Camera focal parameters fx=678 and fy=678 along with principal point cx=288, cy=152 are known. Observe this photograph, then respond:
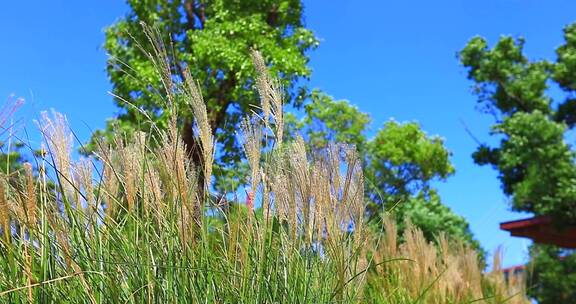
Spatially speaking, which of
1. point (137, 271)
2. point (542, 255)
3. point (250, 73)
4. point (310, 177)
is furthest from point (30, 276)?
point (542, 255)

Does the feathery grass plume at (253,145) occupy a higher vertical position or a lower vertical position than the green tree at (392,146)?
lower

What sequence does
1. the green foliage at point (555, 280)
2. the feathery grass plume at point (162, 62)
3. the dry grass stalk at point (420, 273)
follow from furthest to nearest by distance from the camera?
the green foliage at point (555, 280)
the dry grass stalk at point (420, 273)
the feathery grass plume at point (162, 62)

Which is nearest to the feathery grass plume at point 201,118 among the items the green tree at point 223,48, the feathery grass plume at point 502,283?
the feathery grass plume at point 502,283

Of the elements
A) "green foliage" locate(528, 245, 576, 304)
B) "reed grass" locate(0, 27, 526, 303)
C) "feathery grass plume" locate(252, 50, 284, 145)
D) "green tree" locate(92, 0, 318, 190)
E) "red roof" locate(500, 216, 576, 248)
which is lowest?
"reed grass" locate(0, 27, 526, 303)

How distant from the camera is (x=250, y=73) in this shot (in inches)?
404

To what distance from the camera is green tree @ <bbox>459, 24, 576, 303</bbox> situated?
10836mm

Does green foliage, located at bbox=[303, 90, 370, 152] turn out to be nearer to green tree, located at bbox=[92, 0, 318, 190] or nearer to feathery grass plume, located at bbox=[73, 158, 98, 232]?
green tree, located at bbox=[92, 0, 318, 190]

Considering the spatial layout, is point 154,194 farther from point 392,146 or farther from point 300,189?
point 392,146

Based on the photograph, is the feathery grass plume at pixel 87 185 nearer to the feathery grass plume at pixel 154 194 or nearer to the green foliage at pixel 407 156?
the feathery grass plume at pixel 154 194

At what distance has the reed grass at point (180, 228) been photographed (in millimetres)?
1516

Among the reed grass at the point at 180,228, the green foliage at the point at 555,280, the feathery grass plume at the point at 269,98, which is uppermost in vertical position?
the green foliage at the point at 555,280

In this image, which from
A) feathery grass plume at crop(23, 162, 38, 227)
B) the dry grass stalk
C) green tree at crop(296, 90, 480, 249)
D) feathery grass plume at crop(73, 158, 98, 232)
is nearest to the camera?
feathery grass plume at crop(23, 162, 38, 227)

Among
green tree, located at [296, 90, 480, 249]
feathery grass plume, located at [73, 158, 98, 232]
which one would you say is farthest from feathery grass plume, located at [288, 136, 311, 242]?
green tree, located at [296, 90, 480, 249]

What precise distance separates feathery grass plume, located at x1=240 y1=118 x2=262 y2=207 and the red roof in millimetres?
10869
